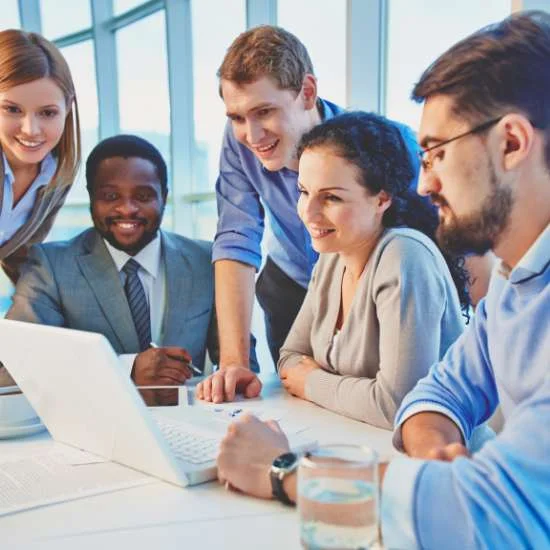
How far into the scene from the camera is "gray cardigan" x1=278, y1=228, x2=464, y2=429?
1374mm

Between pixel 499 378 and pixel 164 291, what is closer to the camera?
pixel 499 378

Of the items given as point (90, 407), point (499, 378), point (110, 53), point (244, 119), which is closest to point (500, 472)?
point (499, 378)

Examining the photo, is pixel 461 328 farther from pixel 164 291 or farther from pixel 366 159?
pixel 164 291

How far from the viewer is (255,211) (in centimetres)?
222

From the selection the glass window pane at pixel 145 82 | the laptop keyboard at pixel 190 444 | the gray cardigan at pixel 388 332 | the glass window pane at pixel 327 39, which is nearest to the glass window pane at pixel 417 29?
the glass window pane at pixel 327 39

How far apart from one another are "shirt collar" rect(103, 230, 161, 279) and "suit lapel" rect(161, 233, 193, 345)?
3 cm

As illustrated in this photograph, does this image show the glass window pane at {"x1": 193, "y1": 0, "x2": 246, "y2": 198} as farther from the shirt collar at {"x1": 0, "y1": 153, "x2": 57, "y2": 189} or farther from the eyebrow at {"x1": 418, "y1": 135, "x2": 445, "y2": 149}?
the eyebrow at {"x1": 418, "y1": 135, "x2": 445, "y2": 149}

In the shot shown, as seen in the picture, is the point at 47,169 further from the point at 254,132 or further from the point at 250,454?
the point at 250,454

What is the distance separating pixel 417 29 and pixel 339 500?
263 centimetres

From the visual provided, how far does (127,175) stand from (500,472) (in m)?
1.69

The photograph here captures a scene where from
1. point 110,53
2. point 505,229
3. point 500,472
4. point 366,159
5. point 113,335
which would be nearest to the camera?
point 500,472

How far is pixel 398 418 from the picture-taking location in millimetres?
1222

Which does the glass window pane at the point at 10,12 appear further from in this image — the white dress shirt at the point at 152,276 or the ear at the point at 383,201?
the ear at the point at 383,201

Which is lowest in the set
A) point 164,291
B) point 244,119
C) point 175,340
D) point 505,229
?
point 175,340
